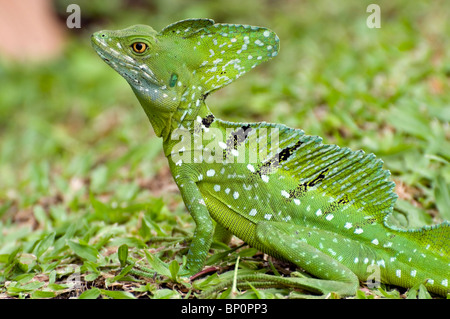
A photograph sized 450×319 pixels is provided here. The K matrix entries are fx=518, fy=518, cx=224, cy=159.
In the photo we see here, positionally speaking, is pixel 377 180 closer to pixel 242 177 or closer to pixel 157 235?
pixel 242 177

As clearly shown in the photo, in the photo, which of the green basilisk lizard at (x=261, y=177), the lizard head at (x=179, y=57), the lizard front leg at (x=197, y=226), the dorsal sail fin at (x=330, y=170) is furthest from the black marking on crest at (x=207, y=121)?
the lizard front leg at (x=197, y=226)

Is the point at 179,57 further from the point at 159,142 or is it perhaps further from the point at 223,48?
the point at 159,142

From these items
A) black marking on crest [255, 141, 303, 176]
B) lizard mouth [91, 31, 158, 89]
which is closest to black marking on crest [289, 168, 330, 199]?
black marking on crest [255, 141, 303, 176]

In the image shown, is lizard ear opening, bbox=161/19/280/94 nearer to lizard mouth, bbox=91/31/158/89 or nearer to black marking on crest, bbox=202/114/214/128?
black marking on crest, bbox=202/114/214/128

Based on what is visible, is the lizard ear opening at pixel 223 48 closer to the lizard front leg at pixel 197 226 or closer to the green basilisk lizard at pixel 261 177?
the green basilisk lizard at pixel 261 177

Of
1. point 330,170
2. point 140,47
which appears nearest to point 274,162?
point 330,170

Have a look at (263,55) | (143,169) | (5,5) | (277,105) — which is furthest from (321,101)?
(5,5)
